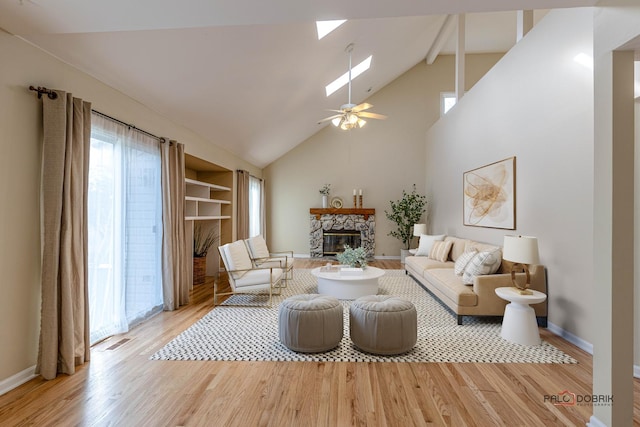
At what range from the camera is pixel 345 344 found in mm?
2910

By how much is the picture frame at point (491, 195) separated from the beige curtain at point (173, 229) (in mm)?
4491

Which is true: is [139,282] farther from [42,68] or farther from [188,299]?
[42,68]

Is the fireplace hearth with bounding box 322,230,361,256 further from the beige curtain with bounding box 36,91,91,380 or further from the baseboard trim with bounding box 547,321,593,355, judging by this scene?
the beige curtain with bounding box 36,91,91,380

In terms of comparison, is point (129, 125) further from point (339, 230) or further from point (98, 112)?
point (339, 230)

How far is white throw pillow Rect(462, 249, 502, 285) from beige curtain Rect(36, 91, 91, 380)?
3.90 metres

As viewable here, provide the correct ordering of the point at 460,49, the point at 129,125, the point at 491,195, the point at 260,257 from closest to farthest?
the point at 129,125, the point at 491,195, the point at 260,257, the point at 460,49

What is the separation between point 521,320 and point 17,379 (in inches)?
165

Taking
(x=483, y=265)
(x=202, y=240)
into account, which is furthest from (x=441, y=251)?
(x=202, y=240)

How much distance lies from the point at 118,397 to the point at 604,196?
330 cm

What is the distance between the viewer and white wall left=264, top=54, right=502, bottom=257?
8242 mm

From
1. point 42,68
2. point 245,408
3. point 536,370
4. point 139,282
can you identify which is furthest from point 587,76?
point 139,282

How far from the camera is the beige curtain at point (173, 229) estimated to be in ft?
12.7

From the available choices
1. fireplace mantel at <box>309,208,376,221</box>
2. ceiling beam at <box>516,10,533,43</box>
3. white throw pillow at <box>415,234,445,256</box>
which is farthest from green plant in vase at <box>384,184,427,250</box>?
ceiling beam at <box>516,10,533,43</box>

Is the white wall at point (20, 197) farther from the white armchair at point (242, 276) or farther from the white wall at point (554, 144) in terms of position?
the white wall at point (554, 144)
